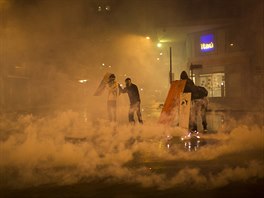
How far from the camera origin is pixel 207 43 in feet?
110

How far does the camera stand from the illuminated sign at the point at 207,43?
3303 cm

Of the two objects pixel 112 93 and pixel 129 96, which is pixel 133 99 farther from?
pixel 112 93

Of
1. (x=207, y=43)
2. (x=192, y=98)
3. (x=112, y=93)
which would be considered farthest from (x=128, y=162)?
(x=207, y=43)

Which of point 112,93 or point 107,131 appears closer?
point 107,131

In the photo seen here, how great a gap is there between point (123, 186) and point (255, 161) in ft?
7.21

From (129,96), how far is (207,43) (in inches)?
963

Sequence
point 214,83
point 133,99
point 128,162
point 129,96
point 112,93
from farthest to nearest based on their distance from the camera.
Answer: point 214,83
point 112,93
point 129,96
point 133,99
point 128,162

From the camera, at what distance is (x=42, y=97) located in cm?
2880

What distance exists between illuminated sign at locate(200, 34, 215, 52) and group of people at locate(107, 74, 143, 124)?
77.9 ft

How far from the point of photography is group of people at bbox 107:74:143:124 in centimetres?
1040

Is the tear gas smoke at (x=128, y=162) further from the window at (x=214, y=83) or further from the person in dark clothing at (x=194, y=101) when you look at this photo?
the window at (x=214, y=83)

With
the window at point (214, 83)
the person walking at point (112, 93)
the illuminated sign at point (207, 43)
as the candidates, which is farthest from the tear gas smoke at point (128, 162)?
the illuminated sign at point (207, 43)

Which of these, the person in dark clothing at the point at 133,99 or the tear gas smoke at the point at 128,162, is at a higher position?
Answer: the person in dark clothing at the point at 133,99

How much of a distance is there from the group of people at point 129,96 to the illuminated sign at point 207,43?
23.7 metres
